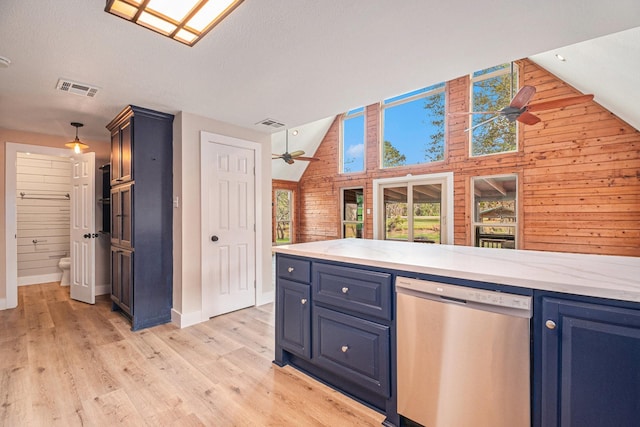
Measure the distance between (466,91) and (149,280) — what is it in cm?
687

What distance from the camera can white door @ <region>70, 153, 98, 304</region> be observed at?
3.90 m

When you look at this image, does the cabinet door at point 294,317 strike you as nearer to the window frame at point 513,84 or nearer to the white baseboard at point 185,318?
the white baseboard at point 185,318

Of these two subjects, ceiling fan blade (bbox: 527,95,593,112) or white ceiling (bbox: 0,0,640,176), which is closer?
white ceiling (bbox: 0,0,640,176)

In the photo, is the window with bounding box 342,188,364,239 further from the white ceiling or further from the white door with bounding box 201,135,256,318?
the white ceiling

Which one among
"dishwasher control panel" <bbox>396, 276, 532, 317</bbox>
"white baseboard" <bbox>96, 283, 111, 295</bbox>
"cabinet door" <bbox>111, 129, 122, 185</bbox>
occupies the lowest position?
"white baseboard" <bbox>96, 283, 111, 295</bbox>

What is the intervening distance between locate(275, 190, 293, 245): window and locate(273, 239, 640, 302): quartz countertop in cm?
741

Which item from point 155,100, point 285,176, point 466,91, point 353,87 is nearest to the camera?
point 353,87

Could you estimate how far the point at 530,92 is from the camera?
3.33 metres

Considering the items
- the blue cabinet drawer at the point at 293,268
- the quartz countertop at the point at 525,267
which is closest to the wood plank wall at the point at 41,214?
the blue cabinet drawer at the point at 293,268

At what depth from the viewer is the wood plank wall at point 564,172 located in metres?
4.72

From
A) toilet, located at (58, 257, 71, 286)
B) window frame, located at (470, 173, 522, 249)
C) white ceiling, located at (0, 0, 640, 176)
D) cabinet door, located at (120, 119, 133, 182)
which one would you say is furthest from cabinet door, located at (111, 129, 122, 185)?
window frame, located at (470, 173, 522, 249)

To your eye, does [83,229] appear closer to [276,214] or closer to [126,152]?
[126,152]

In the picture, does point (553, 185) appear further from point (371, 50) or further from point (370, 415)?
point (370, 415)

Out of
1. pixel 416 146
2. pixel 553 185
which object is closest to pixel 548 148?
pixel 553 185
